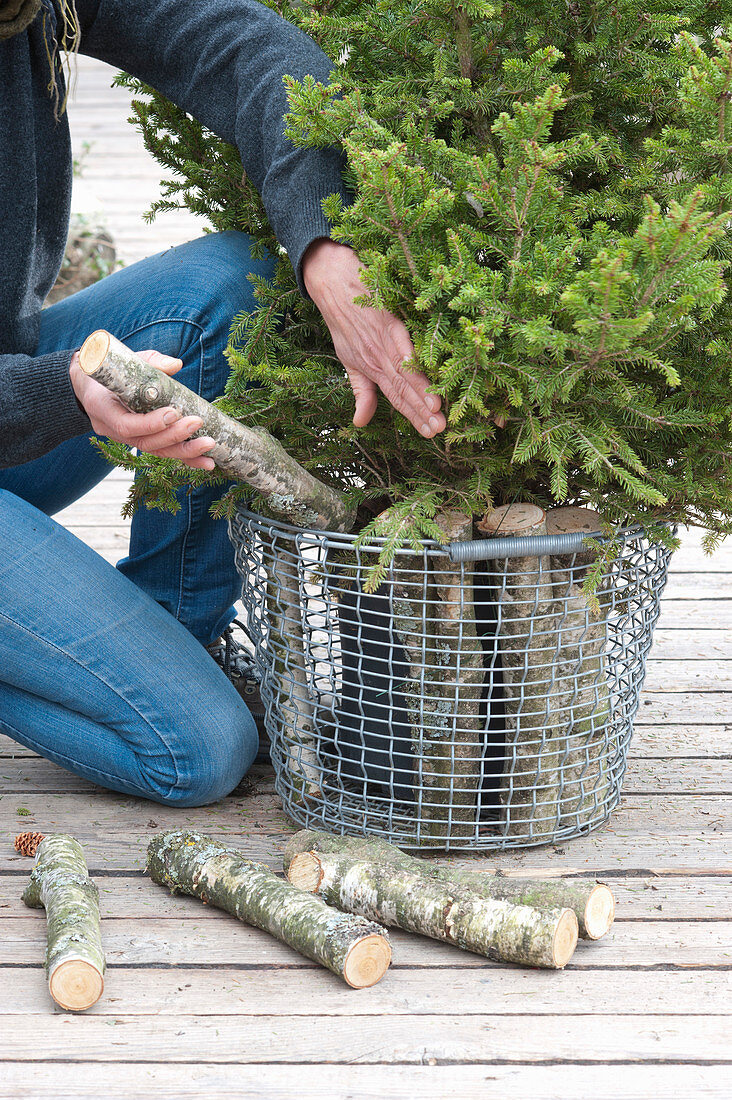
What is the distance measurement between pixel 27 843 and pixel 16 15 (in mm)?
1157

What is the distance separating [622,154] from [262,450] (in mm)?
589

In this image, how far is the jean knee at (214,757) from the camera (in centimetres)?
163

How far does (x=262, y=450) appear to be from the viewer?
4.40 feet

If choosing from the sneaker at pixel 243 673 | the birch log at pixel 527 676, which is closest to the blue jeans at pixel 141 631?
the sneaker at pixel 243 673

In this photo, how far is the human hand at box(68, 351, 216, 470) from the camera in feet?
4.12

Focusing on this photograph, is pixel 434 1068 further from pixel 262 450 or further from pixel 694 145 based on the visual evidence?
pixel 694 145

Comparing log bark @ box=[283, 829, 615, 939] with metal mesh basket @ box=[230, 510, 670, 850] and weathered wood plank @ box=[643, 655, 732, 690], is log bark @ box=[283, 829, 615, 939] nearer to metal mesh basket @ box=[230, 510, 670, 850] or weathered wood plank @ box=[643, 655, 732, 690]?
metal mesh basket @ box=[230, 510, 670, 850]

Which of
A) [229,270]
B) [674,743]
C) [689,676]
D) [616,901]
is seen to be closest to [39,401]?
[229,270]

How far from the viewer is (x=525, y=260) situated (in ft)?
3.88

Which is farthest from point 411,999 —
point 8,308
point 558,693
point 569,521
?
point 8,308

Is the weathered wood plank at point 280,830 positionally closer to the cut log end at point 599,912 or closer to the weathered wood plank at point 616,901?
the weathered wood plank at point 616,901

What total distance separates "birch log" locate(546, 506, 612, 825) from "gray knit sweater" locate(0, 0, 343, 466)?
513 mm

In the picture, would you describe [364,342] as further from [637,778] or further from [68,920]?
[637,778]

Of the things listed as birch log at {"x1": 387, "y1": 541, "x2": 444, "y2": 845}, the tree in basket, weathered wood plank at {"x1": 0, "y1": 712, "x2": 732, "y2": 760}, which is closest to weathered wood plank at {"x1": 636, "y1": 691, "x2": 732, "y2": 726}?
weathered wood plank at {"x1": 0, "y1": 712, "x2": 732, "y2": 760}
